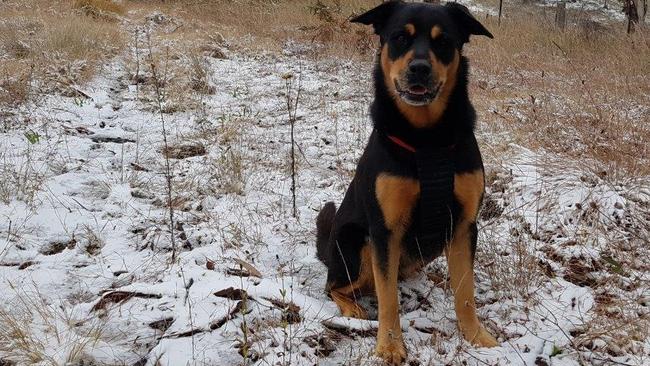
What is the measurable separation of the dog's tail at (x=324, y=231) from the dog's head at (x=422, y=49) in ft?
3.38

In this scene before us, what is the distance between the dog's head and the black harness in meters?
0.24

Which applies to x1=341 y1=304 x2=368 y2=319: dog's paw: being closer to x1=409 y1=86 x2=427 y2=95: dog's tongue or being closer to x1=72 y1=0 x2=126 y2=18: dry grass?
x1=409 y1=86 x2=427 y2=95: dog's tongue

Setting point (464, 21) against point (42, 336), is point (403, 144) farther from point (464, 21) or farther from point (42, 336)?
point (42, 336)

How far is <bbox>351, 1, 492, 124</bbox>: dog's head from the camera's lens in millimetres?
2432

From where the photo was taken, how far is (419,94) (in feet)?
8.00

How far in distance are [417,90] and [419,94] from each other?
0.07ft

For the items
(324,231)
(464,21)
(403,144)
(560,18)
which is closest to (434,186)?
(403,144)

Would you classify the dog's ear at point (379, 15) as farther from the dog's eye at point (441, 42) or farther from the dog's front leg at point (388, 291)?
the dog's front leg at point (388, 291)

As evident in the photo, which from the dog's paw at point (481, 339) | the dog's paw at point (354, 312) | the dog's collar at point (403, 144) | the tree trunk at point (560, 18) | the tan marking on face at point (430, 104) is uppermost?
the tree trunk at point (560, 18)

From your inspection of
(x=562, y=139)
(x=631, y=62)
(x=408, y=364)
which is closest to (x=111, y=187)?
(x=408, y=364)

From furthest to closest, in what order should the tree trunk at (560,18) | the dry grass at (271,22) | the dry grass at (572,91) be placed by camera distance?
1. the tree trunk at (560,18)
2. the dry grass at (271,22)
3. the dry grass at (572,91)

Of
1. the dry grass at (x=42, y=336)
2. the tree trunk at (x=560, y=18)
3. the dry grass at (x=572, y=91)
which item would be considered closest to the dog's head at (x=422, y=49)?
the dry grass at (x=42, y=336)

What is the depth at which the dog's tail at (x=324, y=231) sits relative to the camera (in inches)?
130

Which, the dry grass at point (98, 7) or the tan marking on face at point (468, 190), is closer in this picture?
the tan marking on face at point (468, 190)
